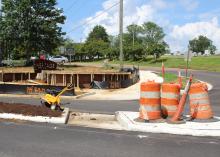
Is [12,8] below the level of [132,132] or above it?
above

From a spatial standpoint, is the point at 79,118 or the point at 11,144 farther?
the point at 79,118

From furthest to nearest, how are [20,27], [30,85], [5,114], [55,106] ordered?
[20,27] → [30,85] → [55,106] → [5,114]

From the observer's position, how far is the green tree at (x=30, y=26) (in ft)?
181

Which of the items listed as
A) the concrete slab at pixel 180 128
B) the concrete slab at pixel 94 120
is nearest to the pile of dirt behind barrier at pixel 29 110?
the concrete slab at pixel 94 120

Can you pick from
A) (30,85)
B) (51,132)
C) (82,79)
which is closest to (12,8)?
(82,79)

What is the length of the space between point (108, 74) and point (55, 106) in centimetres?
2085

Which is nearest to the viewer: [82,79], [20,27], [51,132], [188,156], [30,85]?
[188,156]

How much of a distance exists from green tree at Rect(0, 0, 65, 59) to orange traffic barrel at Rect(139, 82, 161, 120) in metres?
43.0

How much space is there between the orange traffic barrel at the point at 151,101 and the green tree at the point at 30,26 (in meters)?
43.0

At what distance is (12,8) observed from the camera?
184 ft

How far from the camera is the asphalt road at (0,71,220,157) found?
9.47 m

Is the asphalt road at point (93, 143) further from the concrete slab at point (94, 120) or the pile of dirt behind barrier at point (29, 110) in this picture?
the pile of dirt behind barrier at point (29, 110)

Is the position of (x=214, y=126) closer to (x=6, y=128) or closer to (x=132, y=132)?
(x=132, y=132)

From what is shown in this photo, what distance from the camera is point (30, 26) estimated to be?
55.7m
